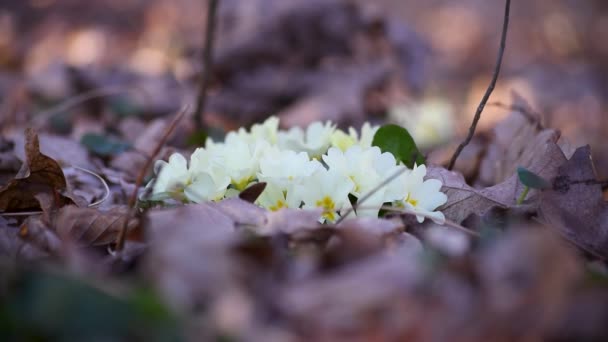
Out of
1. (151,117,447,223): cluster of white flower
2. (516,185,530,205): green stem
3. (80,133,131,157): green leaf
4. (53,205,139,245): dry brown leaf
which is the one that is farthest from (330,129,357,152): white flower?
(80,133,131,157): green leaf

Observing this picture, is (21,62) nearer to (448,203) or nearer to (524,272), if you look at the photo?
(448,203)

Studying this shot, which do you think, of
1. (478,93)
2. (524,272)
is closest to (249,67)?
(478,93)

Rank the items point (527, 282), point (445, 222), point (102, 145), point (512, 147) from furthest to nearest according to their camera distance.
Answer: point (102, 145)
point (512, 147)
point (445, 222)
point (527, 282)

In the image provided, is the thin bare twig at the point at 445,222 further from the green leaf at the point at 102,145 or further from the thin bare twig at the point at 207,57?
the thin bare twig at the point at 207,57

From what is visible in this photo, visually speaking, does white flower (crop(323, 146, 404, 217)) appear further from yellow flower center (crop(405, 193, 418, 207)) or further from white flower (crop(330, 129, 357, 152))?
white flower (crop(330, 129, 357, 152))

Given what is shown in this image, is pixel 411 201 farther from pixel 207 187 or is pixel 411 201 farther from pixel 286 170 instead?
pixel 207 187

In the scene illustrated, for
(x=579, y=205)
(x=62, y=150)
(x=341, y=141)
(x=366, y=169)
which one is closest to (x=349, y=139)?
(x=341, y=141)

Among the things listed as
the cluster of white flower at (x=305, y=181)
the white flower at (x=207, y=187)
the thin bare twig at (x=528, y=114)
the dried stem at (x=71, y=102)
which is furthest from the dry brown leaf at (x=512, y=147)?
the dried stem at (x=71, y=102)
